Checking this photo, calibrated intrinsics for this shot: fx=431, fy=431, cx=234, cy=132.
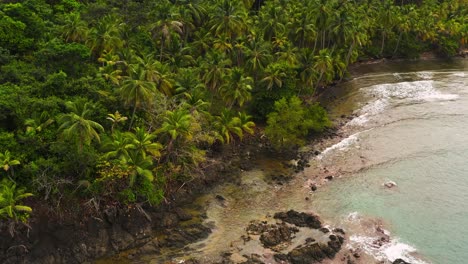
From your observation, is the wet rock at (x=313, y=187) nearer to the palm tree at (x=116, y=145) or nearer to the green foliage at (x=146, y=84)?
the green foliage at (x=146, y=84)

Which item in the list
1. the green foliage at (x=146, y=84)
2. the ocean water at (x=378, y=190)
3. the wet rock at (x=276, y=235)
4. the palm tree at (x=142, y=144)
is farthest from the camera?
the ocean water at (x=378, y=190)

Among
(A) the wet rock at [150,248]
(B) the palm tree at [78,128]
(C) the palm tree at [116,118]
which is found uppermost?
(B) the palm tree at [78,128]

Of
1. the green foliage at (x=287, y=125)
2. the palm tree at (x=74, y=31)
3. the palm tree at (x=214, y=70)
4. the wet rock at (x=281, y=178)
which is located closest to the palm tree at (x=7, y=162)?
the palm tree at (x=74, y=31)

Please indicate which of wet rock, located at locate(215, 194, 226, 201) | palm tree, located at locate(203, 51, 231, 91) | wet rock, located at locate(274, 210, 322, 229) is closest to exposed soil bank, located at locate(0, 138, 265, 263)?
wet rock, located at locate(215, 194, 226, 201)

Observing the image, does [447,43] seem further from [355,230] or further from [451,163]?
[355,230]

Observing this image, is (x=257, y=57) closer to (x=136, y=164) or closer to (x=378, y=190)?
(x=378, y=190)

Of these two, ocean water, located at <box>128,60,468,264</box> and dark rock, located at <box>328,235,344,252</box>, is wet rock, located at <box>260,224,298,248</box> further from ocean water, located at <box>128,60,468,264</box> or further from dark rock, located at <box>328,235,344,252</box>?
dark rock, located at <box>328,235,344,252</box>
